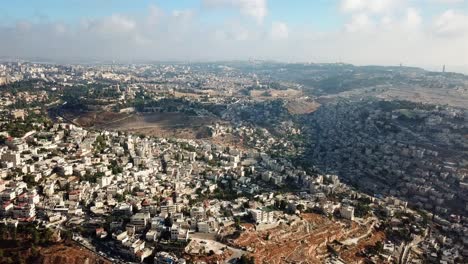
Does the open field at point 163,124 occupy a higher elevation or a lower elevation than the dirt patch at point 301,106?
lower

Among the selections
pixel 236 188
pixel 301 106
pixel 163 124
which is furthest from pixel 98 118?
pixel 301 106

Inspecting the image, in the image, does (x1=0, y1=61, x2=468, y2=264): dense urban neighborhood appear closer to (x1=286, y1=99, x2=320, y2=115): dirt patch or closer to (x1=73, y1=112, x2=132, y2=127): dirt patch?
(x1=73, y1=112, x2=132, y2=127): dirt patch

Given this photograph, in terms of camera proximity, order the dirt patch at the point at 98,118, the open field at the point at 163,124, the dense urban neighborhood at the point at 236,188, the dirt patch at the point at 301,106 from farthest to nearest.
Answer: the dirt patch at the point at 301,106
the dirt patch at the point at 98,118
the open field at the point at 163,124
the dense urban neighborhood at the point at 236,188

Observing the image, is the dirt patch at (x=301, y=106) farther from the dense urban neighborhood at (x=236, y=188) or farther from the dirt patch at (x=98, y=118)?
the dirt patch at (x=98, y=118)

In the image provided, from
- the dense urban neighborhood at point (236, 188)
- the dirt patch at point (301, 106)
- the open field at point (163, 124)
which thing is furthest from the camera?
the dirt patch at point (301, 106)

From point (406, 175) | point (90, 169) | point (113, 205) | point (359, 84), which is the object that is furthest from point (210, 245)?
point (359, 84)

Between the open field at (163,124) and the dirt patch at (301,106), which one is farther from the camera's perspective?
the dirt patch at (301,106)

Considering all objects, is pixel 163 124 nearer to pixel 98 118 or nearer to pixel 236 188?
pixel 98 118

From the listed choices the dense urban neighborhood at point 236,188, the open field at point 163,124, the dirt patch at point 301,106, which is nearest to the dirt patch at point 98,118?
the open field at point 163,124
